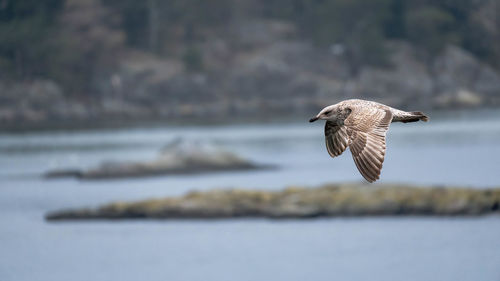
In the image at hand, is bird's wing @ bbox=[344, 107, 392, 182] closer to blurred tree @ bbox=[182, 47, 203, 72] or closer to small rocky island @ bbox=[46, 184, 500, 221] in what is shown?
small rocky island @ bbox=[46, 184, 500, 221]

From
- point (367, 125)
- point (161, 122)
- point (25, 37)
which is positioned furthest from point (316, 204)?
point (161, 122)

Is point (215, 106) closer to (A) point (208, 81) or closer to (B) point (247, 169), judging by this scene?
(A) point (208, 81)

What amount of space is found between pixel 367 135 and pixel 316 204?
24570mm

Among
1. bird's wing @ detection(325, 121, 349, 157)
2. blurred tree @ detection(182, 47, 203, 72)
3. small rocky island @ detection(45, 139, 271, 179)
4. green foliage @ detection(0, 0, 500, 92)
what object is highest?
green foliage @ detection(0, 0, 500, 92)

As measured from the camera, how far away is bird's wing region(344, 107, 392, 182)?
10.6 m

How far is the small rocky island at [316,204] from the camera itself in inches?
1330

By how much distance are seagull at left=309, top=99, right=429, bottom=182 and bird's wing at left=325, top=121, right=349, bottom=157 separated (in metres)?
0.17

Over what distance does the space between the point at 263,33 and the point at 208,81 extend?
731 cm

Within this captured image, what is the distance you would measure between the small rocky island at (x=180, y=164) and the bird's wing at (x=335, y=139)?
135ft

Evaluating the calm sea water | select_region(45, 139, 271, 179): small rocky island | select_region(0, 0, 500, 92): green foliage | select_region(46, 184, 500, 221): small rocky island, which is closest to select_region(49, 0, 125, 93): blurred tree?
select_region(0, 0, 500, 92): green foliage

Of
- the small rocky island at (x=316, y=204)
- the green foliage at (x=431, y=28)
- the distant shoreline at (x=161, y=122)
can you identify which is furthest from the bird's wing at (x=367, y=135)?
the green foliage at (x=431, y=28)

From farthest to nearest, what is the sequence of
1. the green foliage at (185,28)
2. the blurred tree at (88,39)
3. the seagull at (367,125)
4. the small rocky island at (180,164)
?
the blurred tree at (88,39), the green foliage at (185,28), the small rocky island at (180,164), the seagull at (367,125)

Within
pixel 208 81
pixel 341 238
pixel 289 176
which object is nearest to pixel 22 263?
pixel 341 238

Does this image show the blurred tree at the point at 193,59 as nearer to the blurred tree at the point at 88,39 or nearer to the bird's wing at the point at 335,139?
the blurred tree at the point at 88,39
